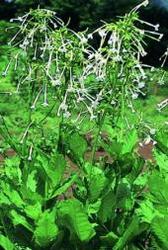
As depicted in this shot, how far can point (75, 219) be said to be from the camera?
3328 mm

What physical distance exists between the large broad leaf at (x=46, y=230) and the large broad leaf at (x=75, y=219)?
0.17 ft

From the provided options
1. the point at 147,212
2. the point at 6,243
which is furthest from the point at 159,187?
the point at 6,243

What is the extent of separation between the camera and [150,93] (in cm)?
1369

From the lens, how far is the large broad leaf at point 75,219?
3.31m

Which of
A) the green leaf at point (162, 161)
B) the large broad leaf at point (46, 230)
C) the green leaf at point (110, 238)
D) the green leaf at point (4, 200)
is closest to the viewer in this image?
the large broad leaf at point (46, 230)

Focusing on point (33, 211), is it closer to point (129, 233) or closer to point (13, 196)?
point (13, 196)

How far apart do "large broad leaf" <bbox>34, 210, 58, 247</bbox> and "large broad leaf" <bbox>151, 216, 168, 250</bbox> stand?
1.55 ft

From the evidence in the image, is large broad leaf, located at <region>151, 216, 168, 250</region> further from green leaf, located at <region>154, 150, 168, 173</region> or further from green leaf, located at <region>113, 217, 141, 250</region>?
green leaf, located at <region>154, 150, 168, 173</region>

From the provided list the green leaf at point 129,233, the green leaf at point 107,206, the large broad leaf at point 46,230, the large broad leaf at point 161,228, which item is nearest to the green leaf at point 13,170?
the large broad leaf at point 46,230

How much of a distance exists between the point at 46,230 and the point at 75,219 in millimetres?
151

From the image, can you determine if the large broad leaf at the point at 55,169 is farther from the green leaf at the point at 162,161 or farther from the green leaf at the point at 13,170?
the green leaf at the point at 162,161

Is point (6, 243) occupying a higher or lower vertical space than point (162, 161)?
lower

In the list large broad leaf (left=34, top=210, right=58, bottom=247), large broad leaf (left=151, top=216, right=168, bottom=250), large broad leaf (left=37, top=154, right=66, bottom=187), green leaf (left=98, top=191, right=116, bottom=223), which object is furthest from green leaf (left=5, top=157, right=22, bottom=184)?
large broad leaf (left=151, top=216, right=168, bottom=250)

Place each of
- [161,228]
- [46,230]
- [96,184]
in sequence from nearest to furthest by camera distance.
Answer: [161,228] → [46,230] → [96,184]
